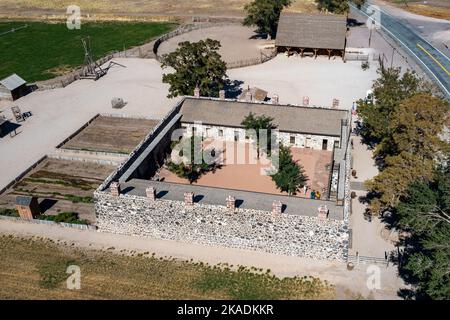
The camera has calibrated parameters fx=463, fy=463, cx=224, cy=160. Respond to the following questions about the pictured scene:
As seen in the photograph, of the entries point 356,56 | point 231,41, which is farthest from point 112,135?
point 356,56

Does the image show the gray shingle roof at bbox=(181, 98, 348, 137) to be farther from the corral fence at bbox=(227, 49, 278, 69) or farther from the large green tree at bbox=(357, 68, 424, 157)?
the corral fence at bbox=(227, 49, 278, 69)

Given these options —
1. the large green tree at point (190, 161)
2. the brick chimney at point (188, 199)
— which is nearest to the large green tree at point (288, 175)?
the large green tree at point (190, 161)

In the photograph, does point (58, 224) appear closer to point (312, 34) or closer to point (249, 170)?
point (249, 170)

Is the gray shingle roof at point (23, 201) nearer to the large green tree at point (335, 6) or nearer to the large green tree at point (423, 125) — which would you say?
the large green tree at point (423, 125)

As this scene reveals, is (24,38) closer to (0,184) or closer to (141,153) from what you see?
(0,184)

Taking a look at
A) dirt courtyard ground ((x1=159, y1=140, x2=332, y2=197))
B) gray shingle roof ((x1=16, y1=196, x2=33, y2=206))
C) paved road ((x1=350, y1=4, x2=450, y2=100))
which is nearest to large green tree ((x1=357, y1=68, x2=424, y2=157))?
dirt courtyard ground ((x1=159, y1=140, x2=332, y2=197))

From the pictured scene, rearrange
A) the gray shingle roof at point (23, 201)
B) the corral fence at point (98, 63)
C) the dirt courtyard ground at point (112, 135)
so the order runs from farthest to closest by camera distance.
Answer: the corral fence at point (98, 63) → the dirt courtyard ground at point (112, 135) → the gray shingle roof at point (23, 201)
